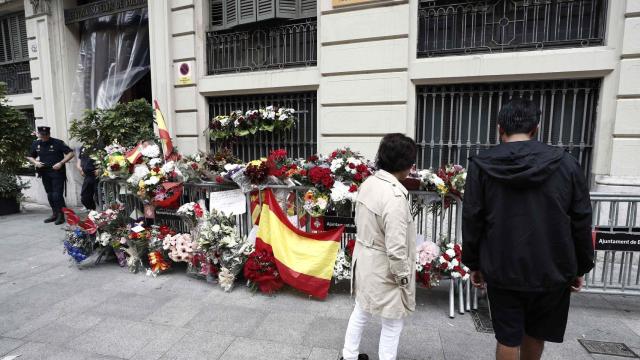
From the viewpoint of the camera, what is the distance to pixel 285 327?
3420mm

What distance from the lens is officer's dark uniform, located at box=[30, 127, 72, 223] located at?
7703 millimetres

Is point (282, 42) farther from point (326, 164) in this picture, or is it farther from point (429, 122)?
point (326, 164)

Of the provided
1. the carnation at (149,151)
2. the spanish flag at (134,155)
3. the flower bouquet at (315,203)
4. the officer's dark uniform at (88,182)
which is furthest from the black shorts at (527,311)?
the officer's dark uniform at (88,182)

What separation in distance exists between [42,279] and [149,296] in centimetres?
177

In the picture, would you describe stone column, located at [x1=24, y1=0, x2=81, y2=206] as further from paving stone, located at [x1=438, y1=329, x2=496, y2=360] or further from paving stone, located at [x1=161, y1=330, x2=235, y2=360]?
paving stone, located at [x1=438, y1=329, x2=496, y2=360]

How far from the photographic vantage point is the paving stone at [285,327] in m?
3.24

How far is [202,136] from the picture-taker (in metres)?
7.66

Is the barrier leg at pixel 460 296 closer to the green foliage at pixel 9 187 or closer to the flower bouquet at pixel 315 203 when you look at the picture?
the flower bouquet at pixel 315 203

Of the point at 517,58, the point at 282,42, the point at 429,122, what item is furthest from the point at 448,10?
the point at 282,42

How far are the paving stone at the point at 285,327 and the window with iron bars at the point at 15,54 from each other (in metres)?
11.2

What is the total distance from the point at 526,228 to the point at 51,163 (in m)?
9.11

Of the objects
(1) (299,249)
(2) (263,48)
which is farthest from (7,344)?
(2) (263,48)

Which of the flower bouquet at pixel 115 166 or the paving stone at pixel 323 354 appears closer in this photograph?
the paving stone at pixel 323 354

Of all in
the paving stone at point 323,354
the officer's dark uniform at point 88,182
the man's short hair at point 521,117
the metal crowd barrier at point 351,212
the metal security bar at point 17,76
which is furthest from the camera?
the metal security bar at point 17,76
